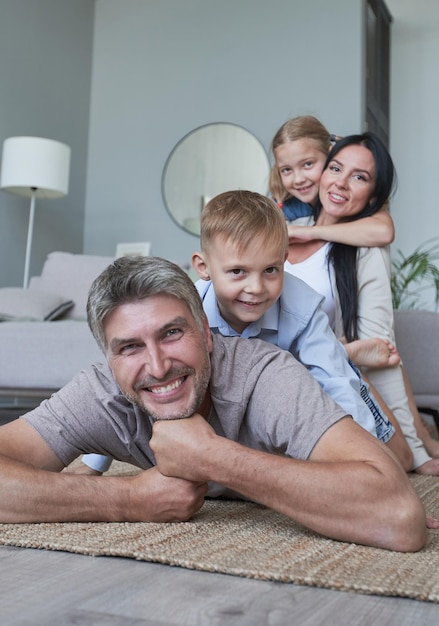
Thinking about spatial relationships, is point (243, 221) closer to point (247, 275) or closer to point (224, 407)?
point (247, 275)

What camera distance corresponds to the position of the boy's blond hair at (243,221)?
1627 millimetres

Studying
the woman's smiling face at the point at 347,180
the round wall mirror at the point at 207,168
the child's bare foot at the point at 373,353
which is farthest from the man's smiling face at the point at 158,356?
the round wall mirror at the point at 207,168

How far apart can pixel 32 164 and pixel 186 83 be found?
5.32 ft

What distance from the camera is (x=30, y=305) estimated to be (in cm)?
391

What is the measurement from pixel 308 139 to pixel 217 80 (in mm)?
3454

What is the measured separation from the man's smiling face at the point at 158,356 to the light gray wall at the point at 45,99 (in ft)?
13.5

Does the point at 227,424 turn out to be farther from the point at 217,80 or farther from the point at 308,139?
the point at 217,80

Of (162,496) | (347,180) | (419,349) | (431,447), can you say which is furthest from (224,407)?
(419,349)

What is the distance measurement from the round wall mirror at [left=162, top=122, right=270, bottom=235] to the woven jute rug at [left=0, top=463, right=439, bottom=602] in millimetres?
4281

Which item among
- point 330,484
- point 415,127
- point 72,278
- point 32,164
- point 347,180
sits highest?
point 415,127

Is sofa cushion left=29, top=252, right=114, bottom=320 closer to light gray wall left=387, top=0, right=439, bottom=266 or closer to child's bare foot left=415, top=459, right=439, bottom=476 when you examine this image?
child's bare foot left=415, top=459, right=439, bottom=476

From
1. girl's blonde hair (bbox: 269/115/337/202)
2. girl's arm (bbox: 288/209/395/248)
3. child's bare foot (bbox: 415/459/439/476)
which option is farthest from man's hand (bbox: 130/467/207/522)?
girl's blonde hair (bbox: 269/115/337/202)

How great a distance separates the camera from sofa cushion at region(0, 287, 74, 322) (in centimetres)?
381

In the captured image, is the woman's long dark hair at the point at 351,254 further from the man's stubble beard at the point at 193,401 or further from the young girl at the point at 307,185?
the man's stubble beard at the point at 193,401
